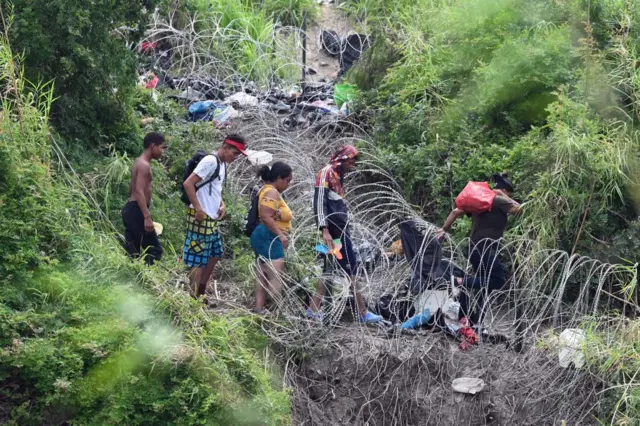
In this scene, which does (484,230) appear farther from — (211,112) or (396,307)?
(211,112)

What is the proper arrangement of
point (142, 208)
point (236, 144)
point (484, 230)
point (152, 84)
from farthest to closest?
point (152, 84)
point (484, 230)
point (142, 208)
point (236, 144)

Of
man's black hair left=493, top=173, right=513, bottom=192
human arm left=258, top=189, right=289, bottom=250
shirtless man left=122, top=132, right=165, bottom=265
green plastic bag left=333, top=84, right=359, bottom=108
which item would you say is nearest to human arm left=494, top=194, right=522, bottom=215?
man's black hair left=493, top=173, right=513, bottom=192

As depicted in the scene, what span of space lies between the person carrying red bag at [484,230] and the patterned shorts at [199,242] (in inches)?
79.6

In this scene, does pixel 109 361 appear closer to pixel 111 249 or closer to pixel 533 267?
pixel 111 249

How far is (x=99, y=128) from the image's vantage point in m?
10.2

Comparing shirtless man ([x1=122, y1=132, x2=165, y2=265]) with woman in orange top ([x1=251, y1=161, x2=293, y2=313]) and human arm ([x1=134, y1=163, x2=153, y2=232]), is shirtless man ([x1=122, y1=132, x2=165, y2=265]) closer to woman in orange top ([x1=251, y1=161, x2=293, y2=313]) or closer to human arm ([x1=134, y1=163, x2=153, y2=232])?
human arm ([x1=134, y1=163, x2=153, y2=232])

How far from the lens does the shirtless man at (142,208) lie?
26.0 feet

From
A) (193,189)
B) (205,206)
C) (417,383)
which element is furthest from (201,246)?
(417,383)

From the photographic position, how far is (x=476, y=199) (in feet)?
27.0

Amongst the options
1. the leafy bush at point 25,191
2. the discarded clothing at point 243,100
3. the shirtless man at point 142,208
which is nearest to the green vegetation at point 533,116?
the discarded clothing at point 243,100

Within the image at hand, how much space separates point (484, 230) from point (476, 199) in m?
0.31

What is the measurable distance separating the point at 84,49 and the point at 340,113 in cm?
411

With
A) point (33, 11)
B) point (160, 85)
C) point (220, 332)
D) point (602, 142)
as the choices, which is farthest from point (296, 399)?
point (160, 85)

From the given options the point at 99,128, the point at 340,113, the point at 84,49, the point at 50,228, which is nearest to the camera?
the point at 50,228
